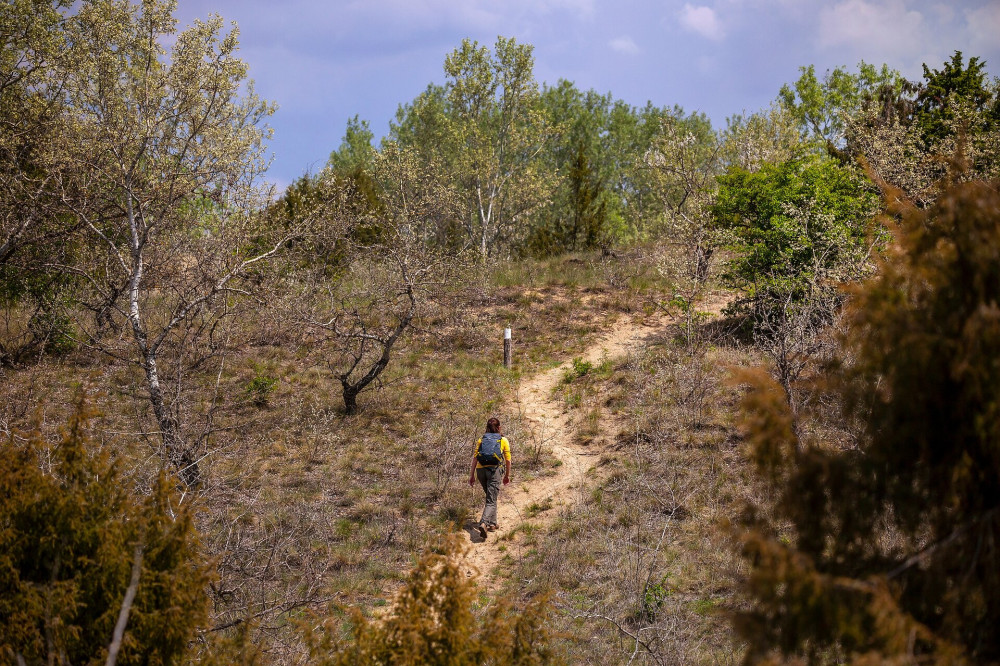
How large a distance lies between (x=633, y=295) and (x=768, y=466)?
1670 cm

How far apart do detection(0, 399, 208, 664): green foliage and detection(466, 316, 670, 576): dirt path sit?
Answer: 3.57 m

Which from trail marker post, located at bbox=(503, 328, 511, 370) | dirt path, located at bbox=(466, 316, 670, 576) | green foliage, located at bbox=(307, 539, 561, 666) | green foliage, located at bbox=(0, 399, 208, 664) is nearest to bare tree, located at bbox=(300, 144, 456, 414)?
trail marker post, located at bbox=(503, 328, 511, 370)

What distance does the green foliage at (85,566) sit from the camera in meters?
4.15

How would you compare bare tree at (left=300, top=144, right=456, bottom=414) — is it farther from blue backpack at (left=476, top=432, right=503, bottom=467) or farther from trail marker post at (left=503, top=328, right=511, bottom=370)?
blue backpack at (left=476, top=432, right=503, bottom=467)

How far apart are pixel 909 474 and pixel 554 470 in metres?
8.93

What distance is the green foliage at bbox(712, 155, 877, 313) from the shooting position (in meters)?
13.2

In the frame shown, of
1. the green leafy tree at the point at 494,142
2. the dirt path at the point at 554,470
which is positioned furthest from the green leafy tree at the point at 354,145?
the dirt path at the point at 554,470

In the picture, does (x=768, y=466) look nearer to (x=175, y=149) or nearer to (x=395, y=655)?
(x=395, y=655)

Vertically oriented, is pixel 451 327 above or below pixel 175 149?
below

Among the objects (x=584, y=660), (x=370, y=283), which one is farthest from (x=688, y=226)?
(x=584, y=660)

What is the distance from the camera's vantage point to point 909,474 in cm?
294

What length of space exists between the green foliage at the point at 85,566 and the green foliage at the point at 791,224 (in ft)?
36.7

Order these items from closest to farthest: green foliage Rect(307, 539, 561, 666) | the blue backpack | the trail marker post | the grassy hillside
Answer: green foliage Rect(307, 539, 561, 666), the grassy hillside, the blue backpack, the trail marker post

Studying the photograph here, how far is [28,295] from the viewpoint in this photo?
16.0 meters
